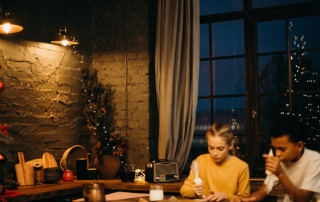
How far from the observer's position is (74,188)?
141 inches

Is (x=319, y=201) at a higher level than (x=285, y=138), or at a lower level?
lower

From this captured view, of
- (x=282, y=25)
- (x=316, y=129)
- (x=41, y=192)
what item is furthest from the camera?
(x=282, y=25)

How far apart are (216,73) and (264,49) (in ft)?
2.04

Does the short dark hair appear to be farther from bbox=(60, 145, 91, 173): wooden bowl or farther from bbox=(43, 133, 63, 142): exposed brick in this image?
bbox=(43, 133, 63, 142): exposed brick

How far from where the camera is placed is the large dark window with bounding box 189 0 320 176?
12.4ft

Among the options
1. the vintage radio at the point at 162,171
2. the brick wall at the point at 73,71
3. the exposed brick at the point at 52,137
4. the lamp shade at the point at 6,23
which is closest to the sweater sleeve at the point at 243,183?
the vintage radio at the point at 162,171

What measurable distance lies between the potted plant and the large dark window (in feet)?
3.01

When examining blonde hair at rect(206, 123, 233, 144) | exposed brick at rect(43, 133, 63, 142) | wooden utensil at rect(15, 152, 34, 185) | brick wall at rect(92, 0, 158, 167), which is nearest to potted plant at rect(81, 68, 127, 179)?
brick wall at rect(92, 0, 158, 167)

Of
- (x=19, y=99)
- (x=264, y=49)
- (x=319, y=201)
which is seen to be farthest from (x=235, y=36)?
(x=319, y=201)

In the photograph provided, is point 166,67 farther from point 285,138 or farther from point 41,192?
point 285,138

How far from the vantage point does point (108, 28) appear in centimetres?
450

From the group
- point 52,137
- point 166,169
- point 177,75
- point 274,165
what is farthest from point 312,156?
point 52,137

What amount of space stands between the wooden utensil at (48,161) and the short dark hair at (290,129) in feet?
8.57

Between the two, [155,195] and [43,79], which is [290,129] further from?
[43,79]
